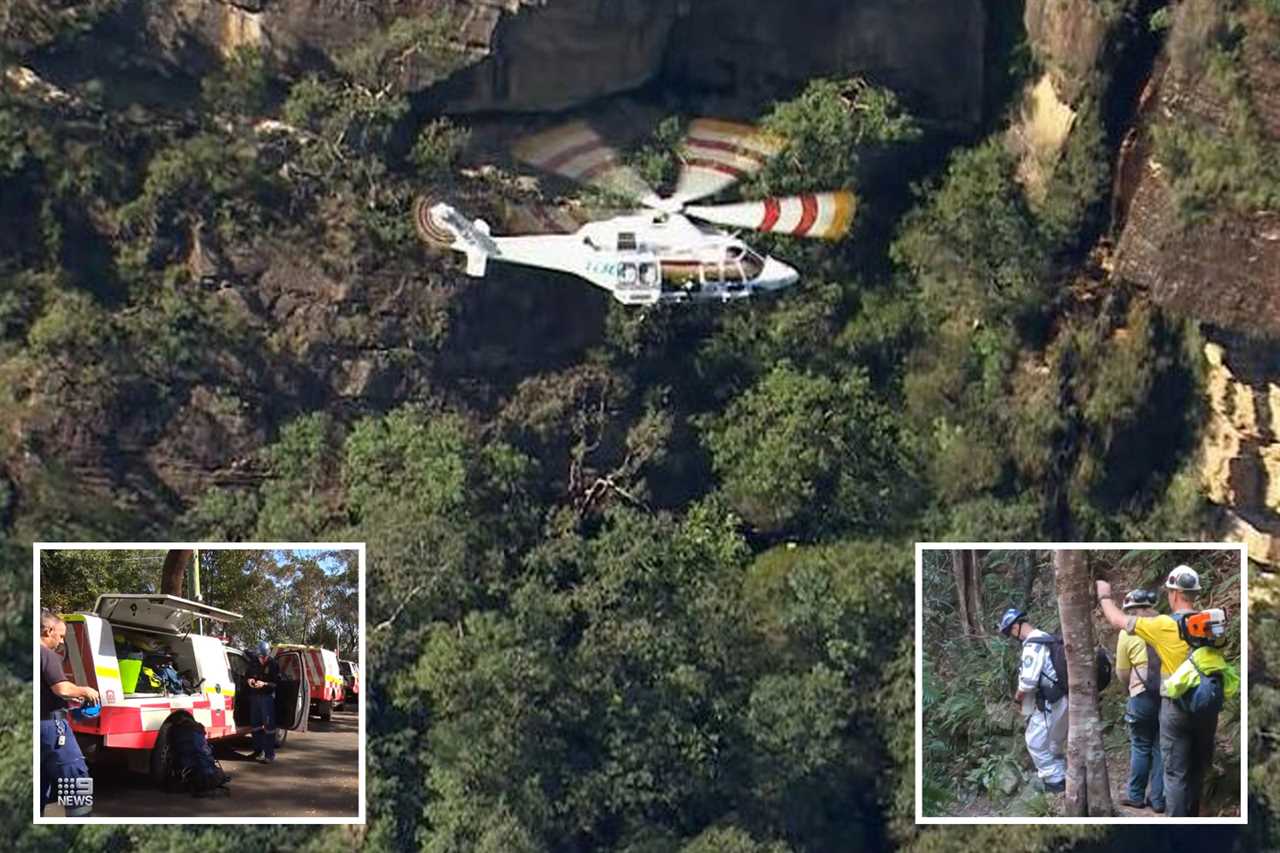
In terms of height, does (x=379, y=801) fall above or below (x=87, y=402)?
below

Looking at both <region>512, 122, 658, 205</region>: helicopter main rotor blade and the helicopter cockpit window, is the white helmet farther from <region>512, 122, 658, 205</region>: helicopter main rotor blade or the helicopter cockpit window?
<region>512, 122, 658, 205</region>: helicopter main rotor blade

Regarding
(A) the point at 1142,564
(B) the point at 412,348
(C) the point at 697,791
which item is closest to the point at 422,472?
(B) the point at 412,348

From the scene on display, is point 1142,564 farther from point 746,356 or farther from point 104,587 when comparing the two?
point 104,587

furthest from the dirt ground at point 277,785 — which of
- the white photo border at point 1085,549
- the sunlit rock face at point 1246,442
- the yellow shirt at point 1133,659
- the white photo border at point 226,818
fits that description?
the sunlit rock face at point 1246,442

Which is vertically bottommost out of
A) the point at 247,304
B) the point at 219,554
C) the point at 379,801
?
the point at 379,801

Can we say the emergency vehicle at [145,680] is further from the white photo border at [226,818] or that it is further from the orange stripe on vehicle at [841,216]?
the orange stripe on vehicle at [841,216]

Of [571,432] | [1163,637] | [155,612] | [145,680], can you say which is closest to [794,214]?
[571,432]

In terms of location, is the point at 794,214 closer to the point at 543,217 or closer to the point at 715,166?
the point at 715,166
